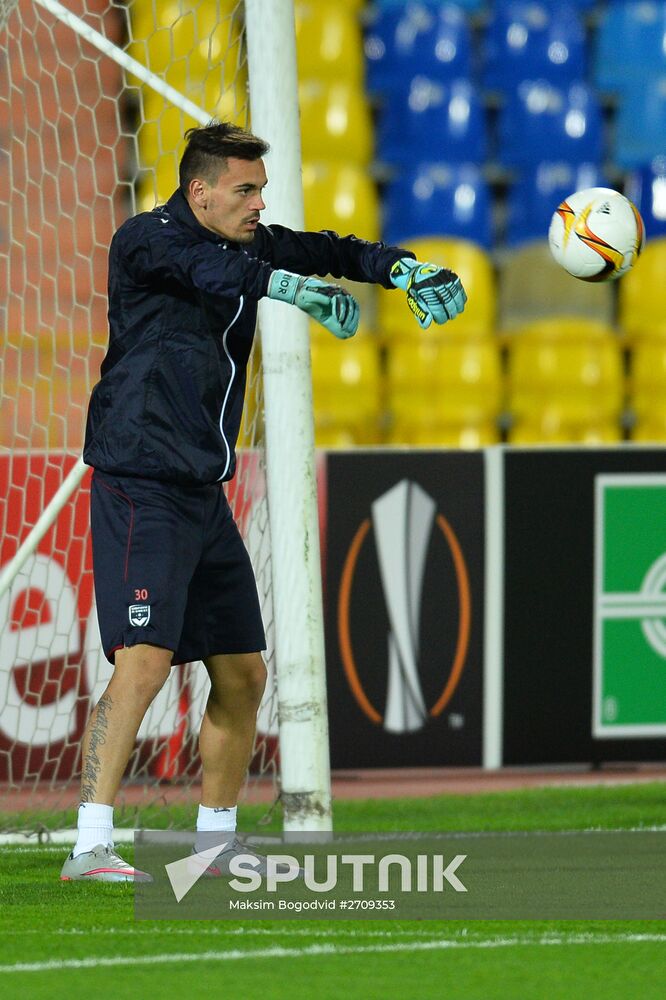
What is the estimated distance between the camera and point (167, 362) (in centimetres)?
425

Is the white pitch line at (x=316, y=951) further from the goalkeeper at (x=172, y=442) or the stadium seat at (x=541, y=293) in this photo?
the stadium seat at (x=541, y=293)

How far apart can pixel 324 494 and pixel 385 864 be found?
2648 mm

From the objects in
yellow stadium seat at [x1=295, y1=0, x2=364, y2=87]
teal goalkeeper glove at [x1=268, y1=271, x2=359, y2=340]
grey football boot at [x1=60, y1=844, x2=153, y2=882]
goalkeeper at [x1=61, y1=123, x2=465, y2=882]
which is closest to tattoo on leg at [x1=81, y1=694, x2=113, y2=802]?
goalkeeper at [x1=61, y1=123, x2=465, y2=882]

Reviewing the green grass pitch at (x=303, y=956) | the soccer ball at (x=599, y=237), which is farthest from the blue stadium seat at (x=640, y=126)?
the green grass pitch at (x=303, y=956)

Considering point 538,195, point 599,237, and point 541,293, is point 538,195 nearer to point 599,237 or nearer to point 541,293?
point 541,293

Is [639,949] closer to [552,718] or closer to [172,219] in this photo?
[172,219]

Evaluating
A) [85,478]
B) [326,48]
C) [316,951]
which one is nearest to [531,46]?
[326,48]

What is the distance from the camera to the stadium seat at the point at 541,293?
9.28 metres

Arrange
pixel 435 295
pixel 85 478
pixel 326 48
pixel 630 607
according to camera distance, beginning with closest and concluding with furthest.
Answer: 1. pixel 435 295
2. pixel 85 478
3. pixel 630 607
4. pixel 326 48

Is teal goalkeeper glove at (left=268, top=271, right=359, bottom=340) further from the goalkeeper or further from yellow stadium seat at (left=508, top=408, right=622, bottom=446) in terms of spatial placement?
yellow stadium seat at (left=508, top=408, right=622, bottom=446)

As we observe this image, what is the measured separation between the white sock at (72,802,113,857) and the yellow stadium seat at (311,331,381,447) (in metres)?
4.47

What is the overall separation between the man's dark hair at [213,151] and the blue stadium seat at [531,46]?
6.00 m

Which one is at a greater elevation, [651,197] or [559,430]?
[651,197]

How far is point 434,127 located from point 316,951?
280 inches
